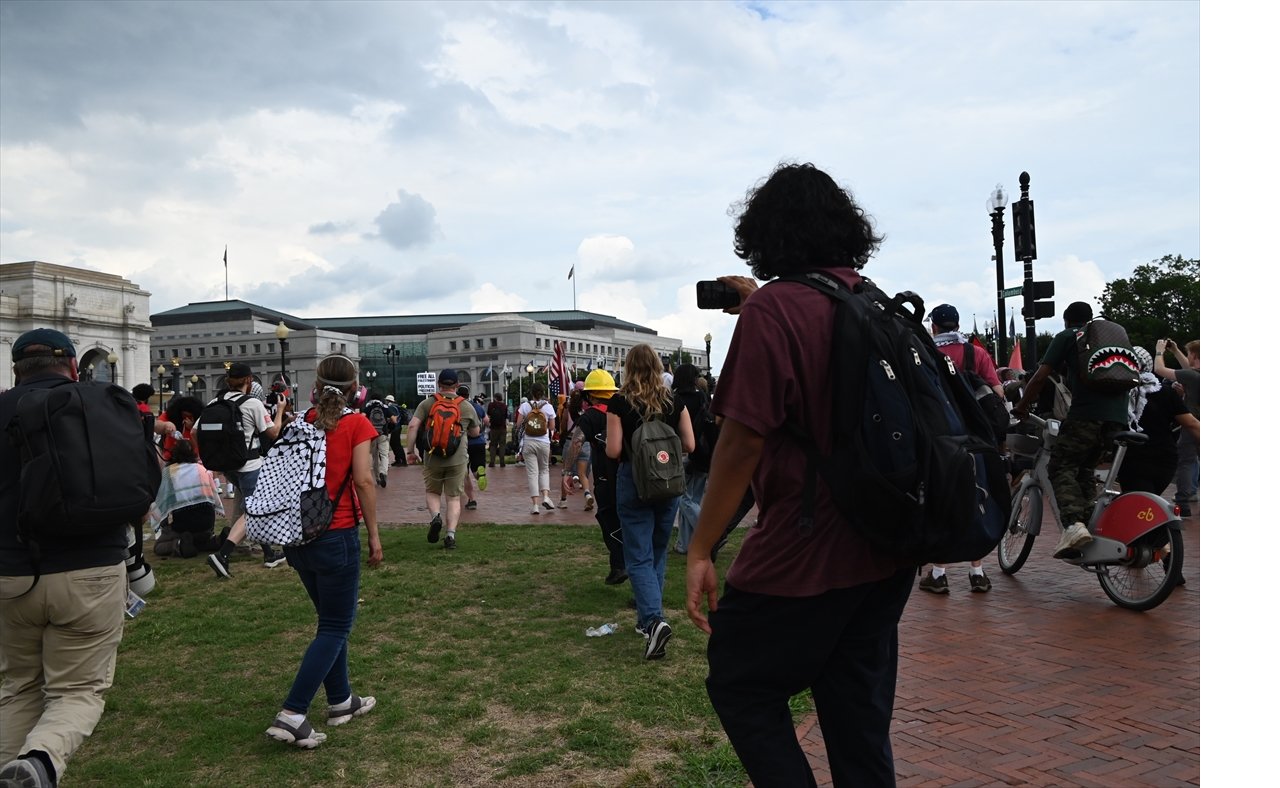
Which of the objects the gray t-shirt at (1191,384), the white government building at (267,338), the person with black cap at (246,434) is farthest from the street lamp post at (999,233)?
the white government building at (267,338)

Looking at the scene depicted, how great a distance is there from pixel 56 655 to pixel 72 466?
0.73 metres

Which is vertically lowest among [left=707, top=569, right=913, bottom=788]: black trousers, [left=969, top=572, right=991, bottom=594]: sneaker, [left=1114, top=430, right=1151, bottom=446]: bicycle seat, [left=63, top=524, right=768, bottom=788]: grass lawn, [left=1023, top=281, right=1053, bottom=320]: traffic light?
[left=63, top=524, right=768, bottom=788]: grass lawn

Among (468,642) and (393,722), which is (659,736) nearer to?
(393,722)

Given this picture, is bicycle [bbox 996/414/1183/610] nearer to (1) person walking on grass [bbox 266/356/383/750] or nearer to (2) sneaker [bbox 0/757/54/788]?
(1) person walking on grass [bbox 266/356/383/750]

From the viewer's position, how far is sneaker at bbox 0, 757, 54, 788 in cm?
337

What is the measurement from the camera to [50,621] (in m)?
3.65

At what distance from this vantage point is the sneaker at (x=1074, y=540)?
639 centimetres

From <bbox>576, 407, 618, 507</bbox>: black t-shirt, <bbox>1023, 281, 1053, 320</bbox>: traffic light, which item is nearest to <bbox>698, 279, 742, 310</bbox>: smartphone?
<bbox>576, 407, 618, 507</bbox>: black t-shirt

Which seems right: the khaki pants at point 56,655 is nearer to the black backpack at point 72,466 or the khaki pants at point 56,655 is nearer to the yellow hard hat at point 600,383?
the black backpack at point 72,466

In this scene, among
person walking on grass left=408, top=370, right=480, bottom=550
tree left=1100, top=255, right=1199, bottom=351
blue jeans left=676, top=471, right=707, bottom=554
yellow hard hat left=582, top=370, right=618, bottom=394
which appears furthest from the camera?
tree left=1100, top=255, right=1199, bottom=351

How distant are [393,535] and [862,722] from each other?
9137mm

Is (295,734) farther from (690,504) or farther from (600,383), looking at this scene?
(690,504)

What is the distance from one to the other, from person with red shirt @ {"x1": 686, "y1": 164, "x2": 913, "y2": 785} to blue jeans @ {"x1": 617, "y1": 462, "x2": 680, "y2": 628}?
10.8 ft

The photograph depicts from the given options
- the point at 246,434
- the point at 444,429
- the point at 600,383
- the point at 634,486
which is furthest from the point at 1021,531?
the point at 246,434
